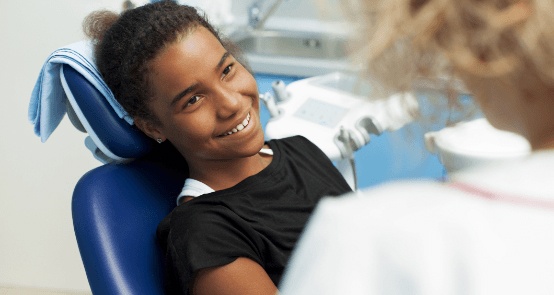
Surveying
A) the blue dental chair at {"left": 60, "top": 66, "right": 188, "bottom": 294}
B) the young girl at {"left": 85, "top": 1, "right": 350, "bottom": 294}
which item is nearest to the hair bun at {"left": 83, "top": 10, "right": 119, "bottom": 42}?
the young girl at {"left": 85, "top": 1, "right": 350, "bottom": 294}

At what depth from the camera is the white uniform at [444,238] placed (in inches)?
15.7

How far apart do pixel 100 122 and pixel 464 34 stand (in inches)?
34.2

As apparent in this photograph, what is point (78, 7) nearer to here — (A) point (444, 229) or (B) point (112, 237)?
(B) point (112, 237)

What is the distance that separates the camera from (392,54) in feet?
1.65

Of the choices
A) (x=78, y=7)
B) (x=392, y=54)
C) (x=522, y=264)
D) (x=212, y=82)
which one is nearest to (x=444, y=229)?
(x=522, y=264)

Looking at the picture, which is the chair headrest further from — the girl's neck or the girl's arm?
the girl's arm

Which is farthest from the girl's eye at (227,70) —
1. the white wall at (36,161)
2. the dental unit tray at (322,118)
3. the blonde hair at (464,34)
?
the white wall at (36,161)

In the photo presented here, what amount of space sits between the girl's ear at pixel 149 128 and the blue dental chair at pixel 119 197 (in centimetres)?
2

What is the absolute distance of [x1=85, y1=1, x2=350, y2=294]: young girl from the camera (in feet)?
3.54

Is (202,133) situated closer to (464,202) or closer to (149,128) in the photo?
(149,128)

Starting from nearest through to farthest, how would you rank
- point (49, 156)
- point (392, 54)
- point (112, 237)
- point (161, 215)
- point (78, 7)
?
1. point (392, 54)
2. point (112, 237)
3. point (161, 215)
4. point (78, 7)
5. point (49, 156)

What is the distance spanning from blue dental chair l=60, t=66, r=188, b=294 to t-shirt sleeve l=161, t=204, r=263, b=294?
6cm

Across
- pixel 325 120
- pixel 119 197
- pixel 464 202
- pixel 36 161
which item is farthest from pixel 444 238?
pixel 36 161

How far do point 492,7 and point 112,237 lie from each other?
83cm
